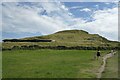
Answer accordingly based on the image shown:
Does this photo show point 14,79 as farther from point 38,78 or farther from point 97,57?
point 97,57

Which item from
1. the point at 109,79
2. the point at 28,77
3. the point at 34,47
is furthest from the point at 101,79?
the point at 34,47

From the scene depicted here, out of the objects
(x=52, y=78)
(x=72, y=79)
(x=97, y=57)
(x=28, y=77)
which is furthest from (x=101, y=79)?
(x=97, y=57)

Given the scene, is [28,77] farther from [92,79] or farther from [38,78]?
[92,79]

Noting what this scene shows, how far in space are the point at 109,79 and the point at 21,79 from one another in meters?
8.72

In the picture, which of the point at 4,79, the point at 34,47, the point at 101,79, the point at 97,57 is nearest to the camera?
the point at 101,79

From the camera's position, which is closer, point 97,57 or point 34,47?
point 97,57

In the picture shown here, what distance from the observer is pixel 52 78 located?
29203mm

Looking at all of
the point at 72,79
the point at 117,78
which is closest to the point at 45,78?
the point at 72,79

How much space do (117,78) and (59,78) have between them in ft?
18.9

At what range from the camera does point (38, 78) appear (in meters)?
29.5

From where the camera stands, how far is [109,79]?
92.3ft

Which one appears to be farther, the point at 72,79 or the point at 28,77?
the point at 28,77

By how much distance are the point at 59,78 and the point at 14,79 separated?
454cm

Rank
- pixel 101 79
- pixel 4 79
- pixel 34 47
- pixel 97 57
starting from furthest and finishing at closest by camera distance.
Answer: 1. pixel 34 47
2. pixel 97 57
3. pixel 4 79
4. pixel 101 79
